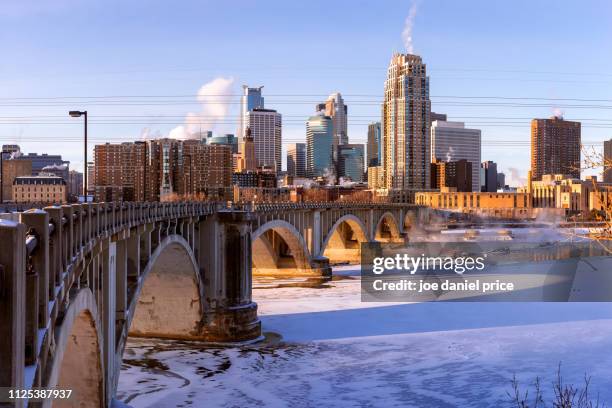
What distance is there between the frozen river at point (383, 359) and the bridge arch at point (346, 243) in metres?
51.7

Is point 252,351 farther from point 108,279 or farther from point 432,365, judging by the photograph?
point 108,279

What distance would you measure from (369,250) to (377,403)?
7528 cm

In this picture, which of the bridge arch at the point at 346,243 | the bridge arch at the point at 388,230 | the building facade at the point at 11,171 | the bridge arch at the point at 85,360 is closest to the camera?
the bridge arch at the point at 85,360

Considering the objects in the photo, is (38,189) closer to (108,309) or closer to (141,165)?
(141,165)

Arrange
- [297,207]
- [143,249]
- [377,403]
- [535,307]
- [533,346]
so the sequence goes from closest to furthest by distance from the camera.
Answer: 1. [377,403]
2. [143,249]
3. [533,346]
4. [535,307]
5. [297,207]

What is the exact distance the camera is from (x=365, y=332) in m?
43.8

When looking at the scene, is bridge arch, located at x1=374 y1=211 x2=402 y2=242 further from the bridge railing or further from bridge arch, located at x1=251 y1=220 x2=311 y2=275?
the bridge railing

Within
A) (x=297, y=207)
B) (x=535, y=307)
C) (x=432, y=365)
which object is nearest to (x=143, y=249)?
(x=432, y=365)

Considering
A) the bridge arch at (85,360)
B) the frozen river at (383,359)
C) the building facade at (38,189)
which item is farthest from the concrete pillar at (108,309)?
the building facade at (38,189)

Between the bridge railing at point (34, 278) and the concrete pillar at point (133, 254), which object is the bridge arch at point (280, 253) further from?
the bridge railing at point (34, 278)

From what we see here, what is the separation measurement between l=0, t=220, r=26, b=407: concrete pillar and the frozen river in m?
22.3

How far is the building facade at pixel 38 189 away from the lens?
323ft

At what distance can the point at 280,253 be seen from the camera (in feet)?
278

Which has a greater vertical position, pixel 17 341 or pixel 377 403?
pixel 17 341
